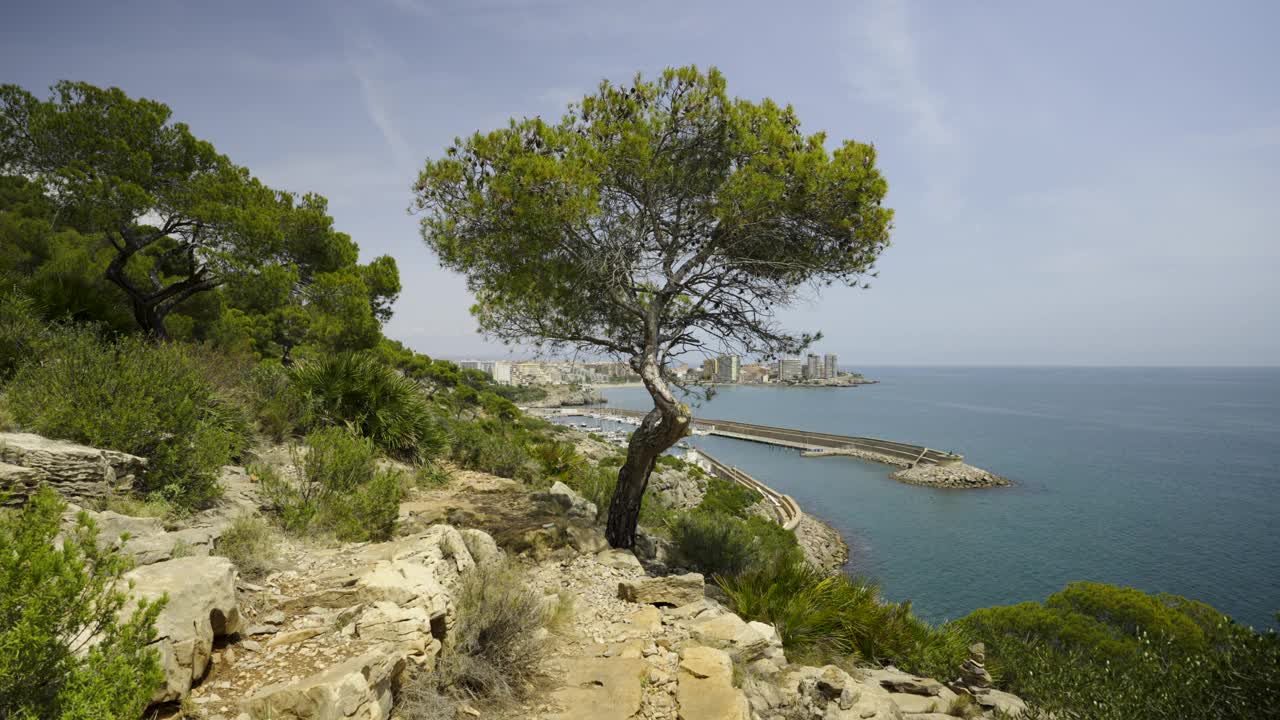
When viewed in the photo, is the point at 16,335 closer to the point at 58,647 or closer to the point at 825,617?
the point at 58,647

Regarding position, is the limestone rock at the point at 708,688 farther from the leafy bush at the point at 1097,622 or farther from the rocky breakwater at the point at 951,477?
→ the rocky breakwater at the point at 951,477

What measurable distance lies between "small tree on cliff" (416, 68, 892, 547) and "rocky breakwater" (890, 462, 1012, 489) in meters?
53.1

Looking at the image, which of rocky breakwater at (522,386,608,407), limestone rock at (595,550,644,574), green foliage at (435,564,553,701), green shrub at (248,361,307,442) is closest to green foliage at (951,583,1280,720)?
limestone rock at (595,550,644,574)

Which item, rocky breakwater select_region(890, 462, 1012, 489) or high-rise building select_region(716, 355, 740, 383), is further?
rocky breakwater select_region(890, 462, 1012, 489)

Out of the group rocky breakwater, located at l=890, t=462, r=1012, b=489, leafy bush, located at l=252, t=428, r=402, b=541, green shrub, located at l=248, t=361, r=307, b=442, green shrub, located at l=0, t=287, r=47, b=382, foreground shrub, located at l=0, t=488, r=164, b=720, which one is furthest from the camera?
rocky breakwater, located at l=890, t=462, r=1012, b=489

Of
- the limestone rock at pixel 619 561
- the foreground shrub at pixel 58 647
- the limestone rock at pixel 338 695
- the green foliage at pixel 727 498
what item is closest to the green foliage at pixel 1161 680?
the limestone rock at pixel 619 561

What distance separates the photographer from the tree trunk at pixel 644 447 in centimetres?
794

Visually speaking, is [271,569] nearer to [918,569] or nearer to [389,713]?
[389,713]

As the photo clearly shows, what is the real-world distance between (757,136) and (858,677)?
7360 millimetres

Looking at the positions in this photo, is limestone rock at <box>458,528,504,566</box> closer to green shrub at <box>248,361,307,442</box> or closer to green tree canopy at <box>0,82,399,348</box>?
green shrub at <box>248,361,307,442</box>

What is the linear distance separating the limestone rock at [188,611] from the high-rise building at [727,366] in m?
7.49

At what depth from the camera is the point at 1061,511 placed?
4519 centimetres

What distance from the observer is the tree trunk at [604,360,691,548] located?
26.0 ft

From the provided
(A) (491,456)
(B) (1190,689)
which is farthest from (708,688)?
(A) (491,456)
